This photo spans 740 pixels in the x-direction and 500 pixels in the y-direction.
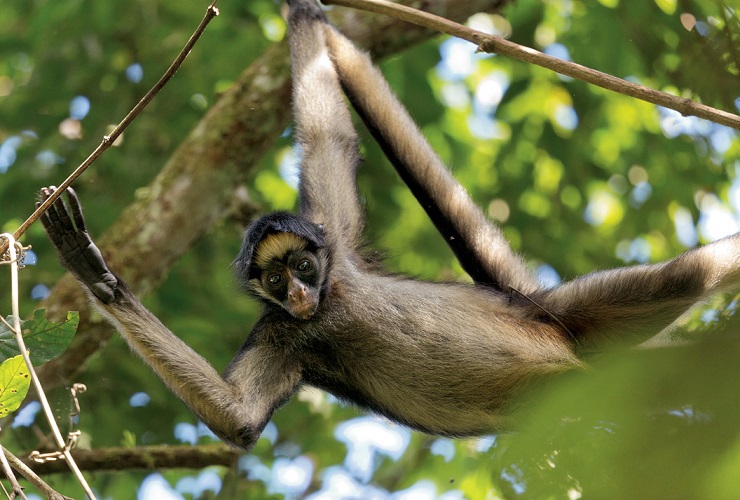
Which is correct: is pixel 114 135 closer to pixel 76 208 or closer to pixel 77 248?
pixel 76 208

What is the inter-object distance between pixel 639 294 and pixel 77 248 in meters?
2.96

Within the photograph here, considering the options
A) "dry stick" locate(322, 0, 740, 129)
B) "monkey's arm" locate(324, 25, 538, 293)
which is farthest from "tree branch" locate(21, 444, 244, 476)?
"dry stick" locate(322, 0, 740, 129)

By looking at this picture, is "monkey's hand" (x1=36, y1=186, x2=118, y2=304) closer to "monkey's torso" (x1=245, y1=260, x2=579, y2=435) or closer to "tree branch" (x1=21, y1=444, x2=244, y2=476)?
"monkey's torso" (x1=245, y1=260, x2=579, y2=435)

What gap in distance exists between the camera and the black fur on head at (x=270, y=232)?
469 centimetres

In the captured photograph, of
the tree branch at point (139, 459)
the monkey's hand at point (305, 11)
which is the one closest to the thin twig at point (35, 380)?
the tree branch at point (139, 459)

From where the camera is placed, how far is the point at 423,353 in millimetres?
4676

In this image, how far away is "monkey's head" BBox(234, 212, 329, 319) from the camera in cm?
468

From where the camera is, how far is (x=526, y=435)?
6.17 feet

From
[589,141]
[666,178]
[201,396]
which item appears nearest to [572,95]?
[589,141]

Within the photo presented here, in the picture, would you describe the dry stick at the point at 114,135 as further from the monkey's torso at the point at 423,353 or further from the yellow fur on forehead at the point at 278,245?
the monkey's torso at the point at 423,353

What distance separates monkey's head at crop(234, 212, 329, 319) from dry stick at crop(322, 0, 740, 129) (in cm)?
131

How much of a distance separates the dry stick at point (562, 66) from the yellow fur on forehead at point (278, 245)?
1377 mm

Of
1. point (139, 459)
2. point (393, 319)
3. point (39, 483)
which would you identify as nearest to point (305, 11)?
point (393, 319)

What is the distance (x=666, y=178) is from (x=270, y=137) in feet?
12.4
